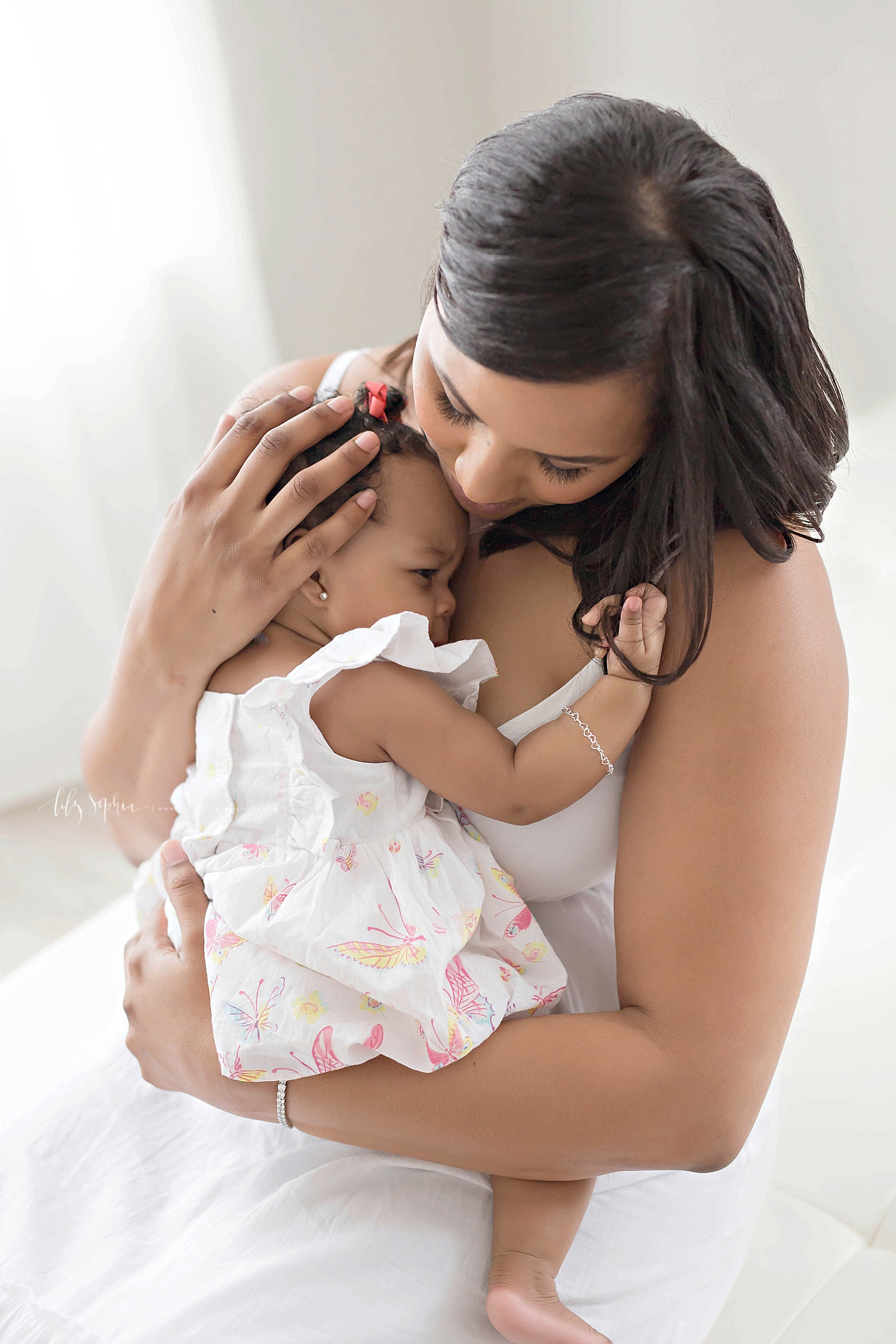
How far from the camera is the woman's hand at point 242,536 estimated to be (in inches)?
43.3

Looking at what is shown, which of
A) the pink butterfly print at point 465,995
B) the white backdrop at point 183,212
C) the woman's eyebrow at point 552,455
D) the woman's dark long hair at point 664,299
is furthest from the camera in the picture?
the white backdrop at point 183,212

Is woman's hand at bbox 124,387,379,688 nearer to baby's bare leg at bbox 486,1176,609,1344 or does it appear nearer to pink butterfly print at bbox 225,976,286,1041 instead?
pink butterfly print at bbox 225,976,286,1041

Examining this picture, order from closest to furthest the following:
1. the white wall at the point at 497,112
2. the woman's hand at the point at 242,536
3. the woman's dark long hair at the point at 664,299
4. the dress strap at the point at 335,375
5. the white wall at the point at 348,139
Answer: the woman's dark long hair at the point at 664,299
the woman's hand at the point at 242,536
the dress strap at the point at 335,375
the white wall at the point at 497,112
the white wall at the point at 348,139

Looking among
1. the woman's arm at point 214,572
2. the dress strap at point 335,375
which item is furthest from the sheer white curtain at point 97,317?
the woman's arm at point 214,572

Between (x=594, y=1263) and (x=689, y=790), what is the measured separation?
0.53 meters

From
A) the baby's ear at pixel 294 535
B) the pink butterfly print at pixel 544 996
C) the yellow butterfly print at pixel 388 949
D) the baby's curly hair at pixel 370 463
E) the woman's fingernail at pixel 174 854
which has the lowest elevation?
the pink butterfly print at pixel 544 996

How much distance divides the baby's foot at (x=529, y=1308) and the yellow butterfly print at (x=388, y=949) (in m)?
0.31

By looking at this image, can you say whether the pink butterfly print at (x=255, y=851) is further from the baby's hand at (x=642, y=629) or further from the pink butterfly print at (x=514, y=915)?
the baby's hand at (x=642, y=629)

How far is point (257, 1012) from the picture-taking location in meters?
0.97

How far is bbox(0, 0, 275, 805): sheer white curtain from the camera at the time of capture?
7.52 feet

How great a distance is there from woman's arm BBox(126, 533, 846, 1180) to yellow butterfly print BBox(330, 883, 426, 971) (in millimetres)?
113

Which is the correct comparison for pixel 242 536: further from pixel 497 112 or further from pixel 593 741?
pixel 497 112

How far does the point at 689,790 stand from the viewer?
3.12 feet

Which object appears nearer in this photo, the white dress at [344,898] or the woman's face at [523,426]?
the woman's face at [523,426]
